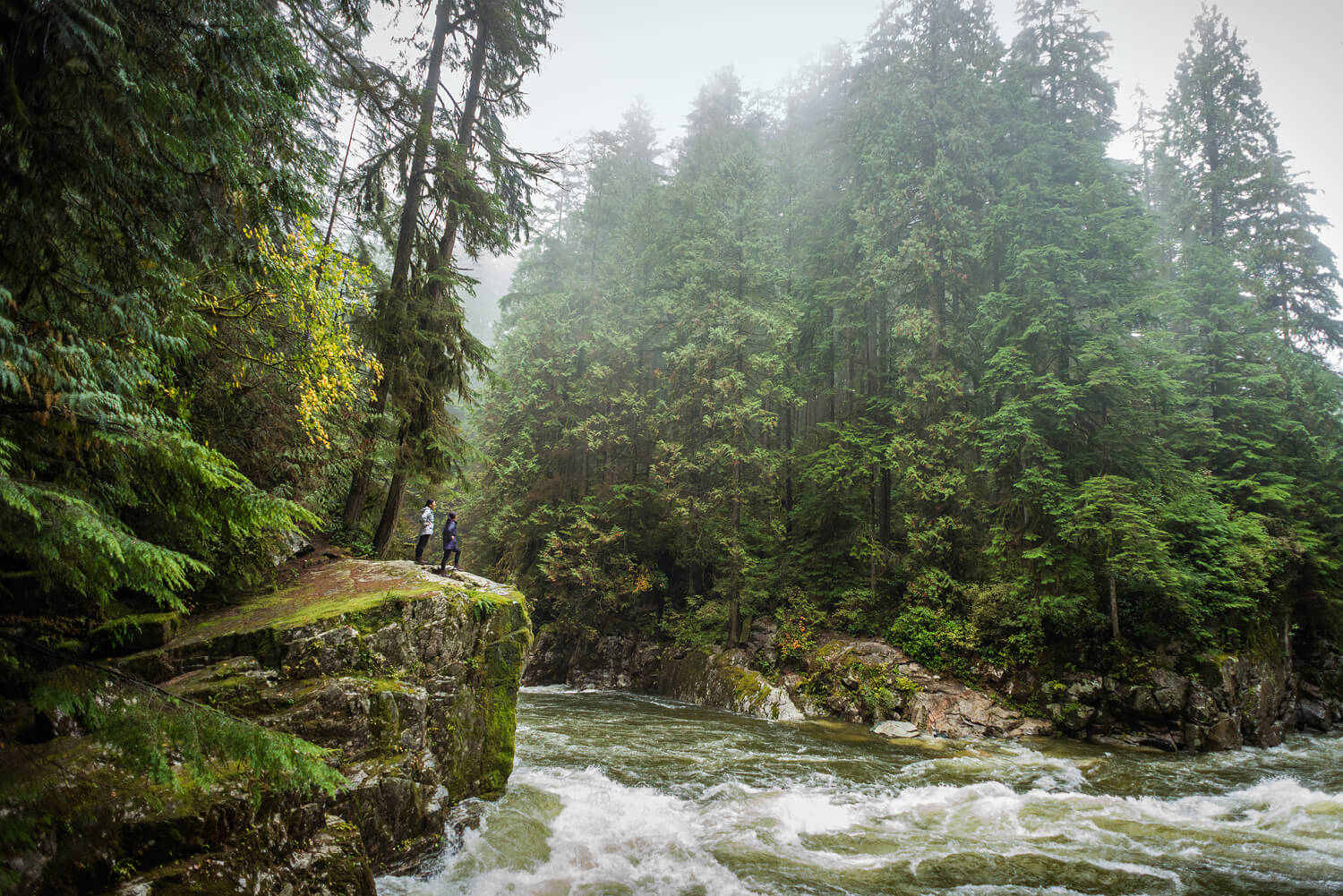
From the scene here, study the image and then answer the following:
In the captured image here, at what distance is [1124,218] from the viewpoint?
16.4 metres

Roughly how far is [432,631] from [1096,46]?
2494 cm

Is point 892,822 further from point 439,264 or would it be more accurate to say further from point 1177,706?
point 439,264

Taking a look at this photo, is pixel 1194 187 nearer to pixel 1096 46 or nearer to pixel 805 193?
pixel 1096 46

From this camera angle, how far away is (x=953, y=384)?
1727 cm

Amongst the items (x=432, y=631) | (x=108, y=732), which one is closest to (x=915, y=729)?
(x=432, y=631)

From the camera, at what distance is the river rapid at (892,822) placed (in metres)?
5.73

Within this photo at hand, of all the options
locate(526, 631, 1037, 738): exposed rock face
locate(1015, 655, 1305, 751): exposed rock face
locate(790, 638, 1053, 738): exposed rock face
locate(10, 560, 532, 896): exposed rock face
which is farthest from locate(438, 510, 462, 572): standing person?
locate(1015, 655, 1305, 751): exposed rock face

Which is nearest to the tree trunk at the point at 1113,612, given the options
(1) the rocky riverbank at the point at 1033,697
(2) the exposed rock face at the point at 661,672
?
(1) the rocky riverbank at the point at 1033,697

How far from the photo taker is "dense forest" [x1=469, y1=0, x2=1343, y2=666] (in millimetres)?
14266

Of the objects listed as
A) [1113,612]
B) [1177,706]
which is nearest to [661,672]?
[1113,612]

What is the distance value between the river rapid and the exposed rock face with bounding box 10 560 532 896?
0.68 meters

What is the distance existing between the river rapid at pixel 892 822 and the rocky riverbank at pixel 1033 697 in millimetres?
882

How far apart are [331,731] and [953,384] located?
1695 cm

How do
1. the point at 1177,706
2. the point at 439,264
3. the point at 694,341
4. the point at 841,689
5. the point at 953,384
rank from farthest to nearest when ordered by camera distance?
the point at 694,341, the point at 953,384, the point at 841,689, the point at 439,264, the point at 1177,706
